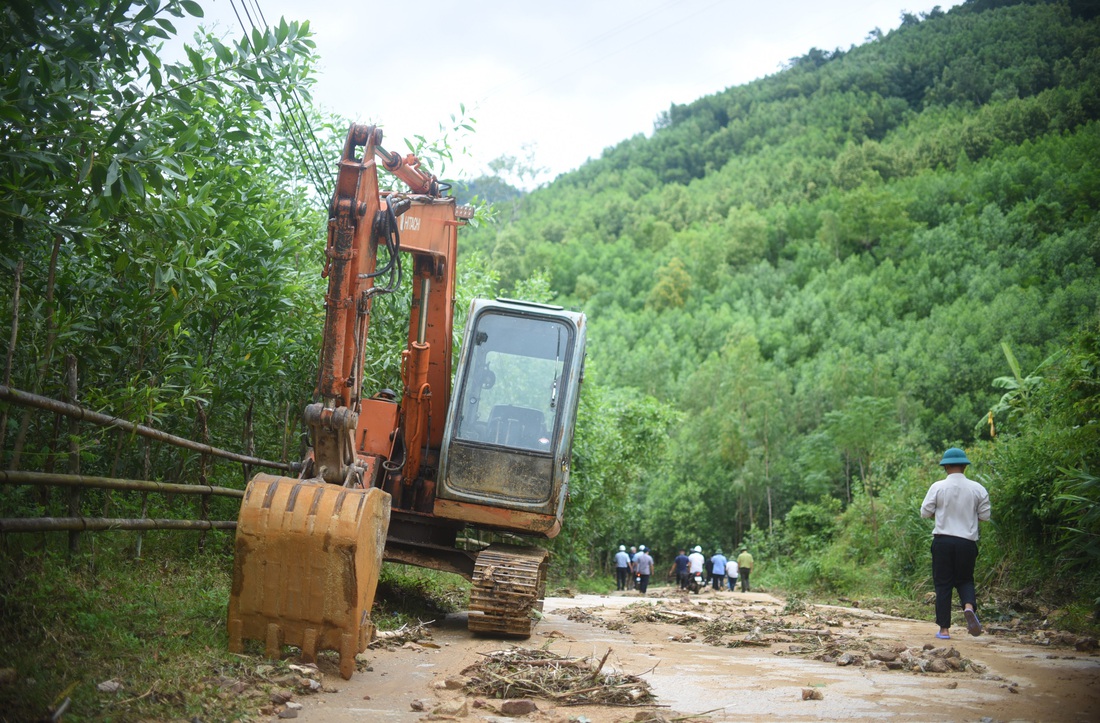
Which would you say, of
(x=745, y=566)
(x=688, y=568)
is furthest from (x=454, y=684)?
(x=745, y=566)

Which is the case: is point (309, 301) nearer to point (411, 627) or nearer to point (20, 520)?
point (411, 627)

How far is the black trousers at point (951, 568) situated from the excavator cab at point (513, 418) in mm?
3296

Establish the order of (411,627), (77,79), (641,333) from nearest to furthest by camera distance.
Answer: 1. (77,79)
2. (411,627)
3. (641,333)

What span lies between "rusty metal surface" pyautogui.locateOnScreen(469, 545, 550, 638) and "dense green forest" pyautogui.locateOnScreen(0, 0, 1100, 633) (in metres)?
2.29

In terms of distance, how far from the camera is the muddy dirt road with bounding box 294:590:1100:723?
4.76m

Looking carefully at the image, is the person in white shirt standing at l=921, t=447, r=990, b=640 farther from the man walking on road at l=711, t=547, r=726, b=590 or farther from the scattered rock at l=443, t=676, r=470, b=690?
the man walking on road at l=711, t=547, r=726, b=590

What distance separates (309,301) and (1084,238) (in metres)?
58.9

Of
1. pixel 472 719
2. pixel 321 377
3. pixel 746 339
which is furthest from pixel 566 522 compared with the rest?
pixel 746 339

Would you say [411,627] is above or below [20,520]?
below

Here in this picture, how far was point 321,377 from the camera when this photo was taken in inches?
253

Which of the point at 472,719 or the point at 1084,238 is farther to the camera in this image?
the point at 1084,238

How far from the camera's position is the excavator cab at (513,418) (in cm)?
823

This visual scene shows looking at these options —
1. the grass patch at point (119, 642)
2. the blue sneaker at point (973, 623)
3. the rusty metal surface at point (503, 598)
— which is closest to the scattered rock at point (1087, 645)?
the blue sneaker at point (973, 623)

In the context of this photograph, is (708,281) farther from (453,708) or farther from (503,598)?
(453,708)
